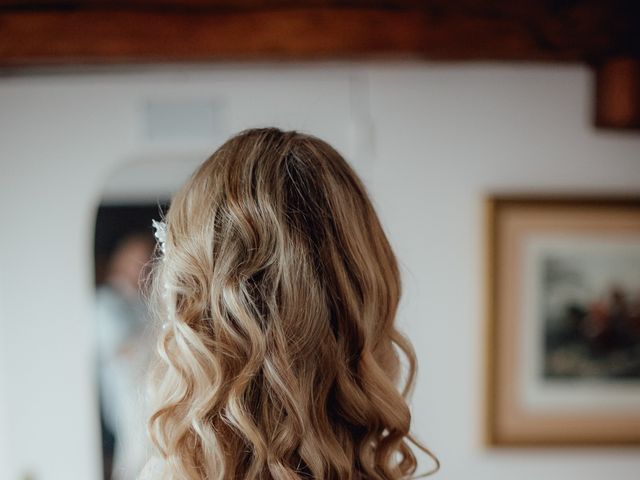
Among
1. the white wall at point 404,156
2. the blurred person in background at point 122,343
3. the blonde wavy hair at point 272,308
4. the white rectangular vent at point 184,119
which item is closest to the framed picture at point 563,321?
the white wall at point 404,156

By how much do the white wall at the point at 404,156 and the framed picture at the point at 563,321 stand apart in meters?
0.06

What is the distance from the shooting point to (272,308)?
2.25ft

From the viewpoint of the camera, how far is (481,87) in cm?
155

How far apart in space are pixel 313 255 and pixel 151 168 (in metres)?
1.25

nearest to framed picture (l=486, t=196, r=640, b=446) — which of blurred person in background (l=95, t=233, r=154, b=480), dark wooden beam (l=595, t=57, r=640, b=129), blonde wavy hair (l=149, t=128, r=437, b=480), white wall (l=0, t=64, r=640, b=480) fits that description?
white wall (l=0, t=64, r=640, b=480)

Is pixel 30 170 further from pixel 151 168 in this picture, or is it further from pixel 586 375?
pixel 586 375

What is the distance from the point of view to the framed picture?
154cm

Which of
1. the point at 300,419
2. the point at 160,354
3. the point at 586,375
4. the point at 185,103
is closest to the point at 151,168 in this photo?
the point at 185,103

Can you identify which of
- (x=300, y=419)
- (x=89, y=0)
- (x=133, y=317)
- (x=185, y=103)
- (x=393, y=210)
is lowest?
(x=300, y=419)

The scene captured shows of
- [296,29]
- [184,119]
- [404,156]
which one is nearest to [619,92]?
[404,156]

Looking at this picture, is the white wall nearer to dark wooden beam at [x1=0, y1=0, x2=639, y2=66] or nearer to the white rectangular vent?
the white rectangular vent

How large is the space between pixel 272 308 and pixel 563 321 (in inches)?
45.9

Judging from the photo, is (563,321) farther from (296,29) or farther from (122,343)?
(122,343)

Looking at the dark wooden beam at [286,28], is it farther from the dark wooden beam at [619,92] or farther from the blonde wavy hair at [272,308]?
the blonde wavy hair at [272,308]
